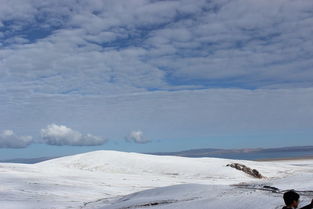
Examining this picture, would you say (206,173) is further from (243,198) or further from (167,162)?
(243,198)

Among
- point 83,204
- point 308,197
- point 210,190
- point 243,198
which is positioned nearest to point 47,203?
point 83,204

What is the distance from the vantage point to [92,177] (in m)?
29.0

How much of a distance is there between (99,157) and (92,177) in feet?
33.6

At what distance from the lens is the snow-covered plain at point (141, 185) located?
13.0 m

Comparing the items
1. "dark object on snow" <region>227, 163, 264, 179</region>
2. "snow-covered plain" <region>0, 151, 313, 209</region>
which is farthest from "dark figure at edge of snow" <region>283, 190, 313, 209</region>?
"dark object on snow" <region>227, 163, 264, 179</region>

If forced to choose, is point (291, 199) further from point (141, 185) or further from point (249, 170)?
point (249, 170)

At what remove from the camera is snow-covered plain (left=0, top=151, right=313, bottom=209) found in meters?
13.0

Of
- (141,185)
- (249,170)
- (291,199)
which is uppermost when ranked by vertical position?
(249,170)

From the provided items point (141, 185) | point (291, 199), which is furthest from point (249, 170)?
point (291, 199)

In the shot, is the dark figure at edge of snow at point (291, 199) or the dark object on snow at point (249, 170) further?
the dark object on snow at point (249, 170)

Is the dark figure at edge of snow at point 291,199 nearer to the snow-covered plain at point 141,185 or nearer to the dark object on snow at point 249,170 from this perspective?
the snow-covered plain at point 141,185

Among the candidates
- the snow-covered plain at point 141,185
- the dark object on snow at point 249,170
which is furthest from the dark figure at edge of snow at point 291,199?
the dark object on snow at point 249,170

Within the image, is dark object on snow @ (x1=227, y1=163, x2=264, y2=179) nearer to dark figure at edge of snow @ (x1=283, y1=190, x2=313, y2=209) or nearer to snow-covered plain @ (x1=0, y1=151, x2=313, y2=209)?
snow-covered plain @ (x1=0, y1=151, x2=313, y2=209)

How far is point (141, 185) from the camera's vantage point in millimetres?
26438
